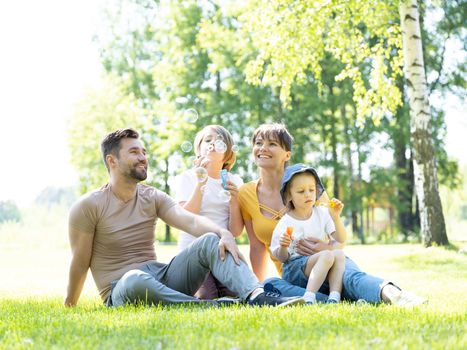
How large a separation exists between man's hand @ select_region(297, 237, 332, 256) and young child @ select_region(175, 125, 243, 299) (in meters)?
0.70

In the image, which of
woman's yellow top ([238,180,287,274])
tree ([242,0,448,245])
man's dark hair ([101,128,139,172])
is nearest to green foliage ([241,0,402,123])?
tree ([242,0,448,245])

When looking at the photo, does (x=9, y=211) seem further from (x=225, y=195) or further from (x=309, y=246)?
(x=309, y=246)

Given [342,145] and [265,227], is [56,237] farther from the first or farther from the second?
[265,227]

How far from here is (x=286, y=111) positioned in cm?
2688

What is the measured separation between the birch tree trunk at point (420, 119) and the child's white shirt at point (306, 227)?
7628 millimetres

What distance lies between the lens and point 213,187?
5.69 metres

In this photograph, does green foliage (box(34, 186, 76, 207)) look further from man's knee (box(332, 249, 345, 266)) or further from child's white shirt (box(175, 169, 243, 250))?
man's knee (box(332, 249, 345, 266))

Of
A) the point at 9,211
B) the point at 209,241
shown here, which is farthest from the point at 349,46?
the point at 9,211

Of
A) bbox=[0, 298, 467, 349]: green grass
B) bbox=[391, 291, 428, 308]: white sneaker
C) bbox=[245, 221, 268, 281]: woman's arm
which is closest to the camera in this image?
bbox=[0, 298, 467, 349]: green grass

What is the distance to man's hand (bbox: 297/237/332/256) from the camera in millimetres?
5156

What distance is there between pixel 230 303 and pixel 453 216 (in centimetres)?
3455

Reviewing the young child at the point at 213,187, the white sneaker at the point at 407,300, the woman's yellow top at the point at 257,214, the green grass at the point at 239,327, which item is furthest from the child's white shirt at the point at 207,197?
the white sneaker at the point at 407,300

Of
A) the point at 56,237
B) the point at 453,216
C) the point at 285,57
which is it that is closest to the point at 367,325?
the point at 285,57

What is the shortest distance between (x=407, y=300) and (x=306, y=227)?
97 cm
